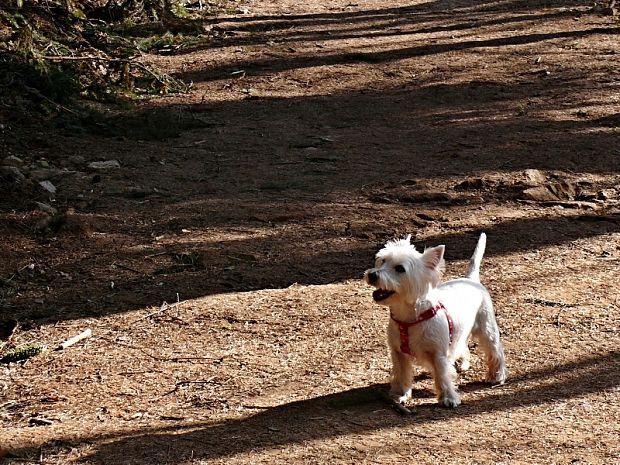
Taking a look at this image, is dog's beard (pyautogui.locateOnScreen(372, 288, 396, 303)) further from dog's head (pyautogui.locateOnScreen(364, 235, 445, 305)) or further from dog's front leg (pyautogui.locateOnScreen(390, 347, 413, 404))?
dog's front leg (pyautogui.locateOnScreen(390, 347, 413, 404))

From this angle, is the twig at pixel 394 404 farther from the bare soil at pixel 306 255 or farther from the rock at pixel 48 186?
the rock at pixel 48 186

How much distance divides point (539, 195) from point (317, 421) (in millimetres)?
5377

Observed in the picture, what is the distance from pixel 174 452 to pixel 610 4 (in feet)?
59.4

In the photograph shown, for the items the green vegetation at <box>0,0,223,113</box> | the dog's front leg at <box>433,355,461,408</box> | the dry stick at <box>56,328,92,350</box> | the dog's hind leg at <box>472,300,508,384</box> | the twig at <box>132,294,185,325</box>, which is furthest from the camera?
the green vegetation at <box>0,0,223,113</box>

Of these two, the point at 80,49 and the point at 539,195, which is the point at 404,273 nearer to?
the point at 539,195

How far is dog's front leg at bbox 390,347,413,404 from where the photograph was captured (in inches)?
230

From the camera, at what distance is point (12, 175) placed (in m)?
10.2

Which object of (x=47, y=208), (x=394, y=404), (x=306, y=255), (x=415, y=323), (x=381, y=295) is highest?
(x=381, y=295)

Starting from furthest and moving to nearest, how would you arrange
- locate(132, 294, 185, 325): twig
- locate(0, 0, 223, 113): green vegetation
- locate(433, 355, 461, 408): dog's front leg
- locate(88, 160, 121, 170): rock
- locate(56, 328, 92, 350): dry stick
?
locate(0, 0, 223, 113): green vegetation
locate(88, 160, 121, 170): rock
locate(132, 294, 185, 325): twig
locate(56, 328, 92, 350): dry stick
locate(433, 355, 461, 408): dog's front leg

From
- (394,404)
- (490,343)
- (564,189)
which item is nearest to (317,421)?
(394,404)

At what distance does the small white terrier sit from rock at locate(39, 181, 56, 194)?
539 centimetres

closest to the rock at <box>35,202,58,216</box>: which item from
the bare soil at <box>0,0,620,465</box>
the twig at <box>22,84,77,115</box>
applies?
the bare soil at <box>0,0,620,465</box>

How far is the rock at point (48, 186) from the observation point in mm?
10114

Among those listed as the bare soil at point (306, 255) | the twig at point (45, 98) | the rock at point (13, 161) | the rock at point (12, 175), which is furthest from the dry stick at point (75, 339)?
the twig at point (45, 98)
